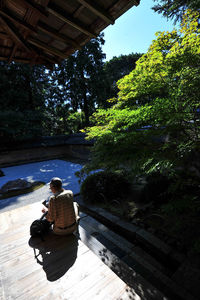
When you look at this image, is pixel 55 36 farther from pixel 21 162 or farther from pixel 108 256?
pixel 21 162

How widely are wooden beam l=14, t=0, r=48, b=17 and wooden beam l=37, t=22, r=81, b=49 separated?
0.82 ft

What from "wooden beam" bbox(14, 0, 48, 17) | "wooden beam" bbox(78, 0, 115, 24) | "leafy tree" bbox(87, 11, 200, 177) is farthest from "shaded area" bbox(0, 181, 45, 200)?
"wooden beam" bbox(78, 0, 115, 24)

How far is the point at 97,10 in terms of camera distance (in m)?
1.37

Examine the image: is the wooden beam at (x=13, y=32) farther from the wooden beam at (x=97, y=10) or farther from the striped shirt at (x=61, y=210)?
the striped shirt at (x=61, y=210)

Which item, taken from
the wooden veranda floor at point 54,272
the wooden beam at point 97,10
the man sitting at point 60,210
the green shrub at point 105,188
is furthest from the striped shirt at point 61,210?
the wooden beam at point 97,10

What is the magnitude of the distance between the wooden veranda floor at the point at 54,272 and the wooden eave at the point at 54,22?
3047mm

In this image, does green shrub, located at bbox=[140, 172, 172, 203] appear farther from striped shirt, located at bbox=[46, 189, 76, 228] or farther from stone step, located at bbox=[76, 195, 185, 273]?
striped shirt, located at bbox=[46, 189, 76, 228]

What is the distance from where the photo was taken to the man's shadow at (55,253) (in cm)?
202

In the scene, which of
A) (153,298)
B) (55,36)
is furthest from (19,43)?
(153,298)

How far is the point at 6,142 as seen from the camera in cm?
1259

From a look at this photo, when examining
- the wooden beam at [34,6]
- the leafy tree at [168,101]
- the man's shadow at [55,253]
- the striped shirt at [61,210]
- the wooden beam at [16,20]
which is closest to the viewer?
the wooden beam at [34,6]

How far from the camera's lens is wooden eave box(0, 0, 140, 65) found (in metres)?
1.37

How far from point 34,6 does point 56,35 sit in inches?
14.7

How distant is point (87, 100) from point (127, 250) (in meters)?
17.5
